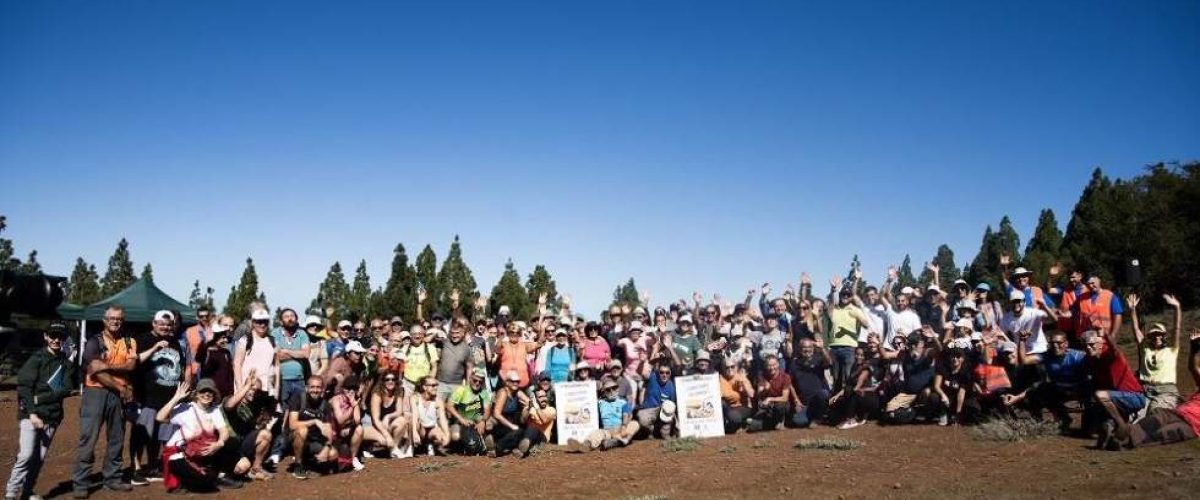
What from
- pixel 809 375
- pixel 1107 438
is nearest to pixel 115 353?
pixel 809 375

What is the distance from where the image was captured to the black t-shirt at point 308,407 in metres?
9.75

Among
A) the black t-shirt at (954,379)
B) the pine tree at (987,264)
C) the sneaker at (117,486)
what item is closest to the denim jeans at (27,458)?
the sneaker at (117,486)

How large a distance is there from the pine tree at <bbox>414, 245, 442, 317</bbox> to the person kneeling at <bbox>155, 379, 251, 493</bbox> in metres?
25.3

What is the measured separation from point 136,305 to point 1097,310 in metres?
24.4

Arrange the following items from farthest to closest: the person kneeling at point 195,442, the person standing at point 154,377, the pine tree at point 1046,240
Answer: the pine tree at point 1046,240
the person standing at point 154,377
the person kneeling at point 195,442

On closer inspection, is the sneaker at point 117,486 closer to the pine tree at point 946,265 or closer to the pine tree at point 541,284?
the pine tree at point 541,284

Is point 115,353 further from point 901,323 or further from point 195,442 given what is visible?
point 901,323

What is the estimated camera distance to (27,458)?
25.5 ft

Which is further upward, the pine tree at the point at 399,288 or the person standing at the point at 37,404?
the pine tree at the point at 399,288

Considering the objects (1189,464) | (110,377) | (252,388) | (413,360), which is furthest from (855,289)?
(110,377)

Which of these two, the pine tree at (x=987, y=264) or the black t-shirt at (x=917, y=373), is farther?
the pine tree at (x=987, y=264)

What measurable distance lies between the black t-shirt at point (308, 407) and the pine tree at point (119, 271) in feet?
145

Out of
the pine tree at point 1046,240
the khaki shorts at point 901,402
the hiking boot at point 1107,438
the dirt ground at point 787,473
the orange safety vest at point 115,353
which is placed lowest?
the dirt ground at point 787,473

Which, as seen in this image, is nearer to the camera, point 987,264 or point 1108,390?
point 1108,390
